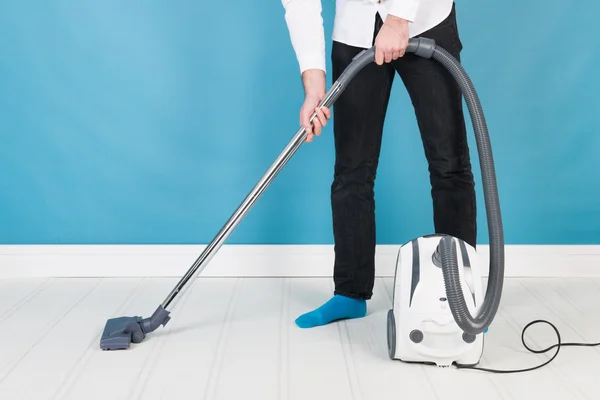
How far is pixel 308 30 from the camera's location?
1.96 meters

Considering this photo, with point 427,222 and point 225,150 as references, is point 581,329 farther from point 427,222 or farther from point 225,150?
point 225,150

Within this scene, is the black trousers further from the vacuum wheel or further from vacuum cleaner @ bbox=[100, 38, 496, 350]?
the vacuum wheel

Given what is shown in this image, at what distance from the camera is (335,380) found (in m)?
1.76

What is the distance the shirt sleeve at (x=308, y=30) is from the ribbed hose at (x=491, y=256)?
0.37 m

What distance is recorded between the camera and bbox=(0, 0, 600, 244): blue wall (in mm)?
2539

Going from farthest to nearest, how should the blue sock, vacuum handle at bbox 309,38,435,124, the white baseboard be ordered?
the white baseboard, the blue sock, vacuum handle at bbox 309,38,435,124

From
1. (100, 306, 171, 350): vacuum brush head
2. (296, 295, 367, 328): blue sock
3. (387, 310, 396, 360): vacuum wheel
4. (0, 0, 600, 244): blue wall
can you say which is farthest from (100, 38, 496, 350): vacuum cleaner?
(0, 0, 600, 244): blue wall

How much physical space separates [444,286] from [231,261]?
42.2 inches

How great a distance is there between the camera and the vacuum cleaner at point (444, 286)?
167cm

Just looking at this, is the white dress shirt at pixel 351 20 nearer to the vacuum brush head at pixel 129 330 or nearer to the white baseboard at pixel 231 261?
the vacuum brush head at pixel 129 330

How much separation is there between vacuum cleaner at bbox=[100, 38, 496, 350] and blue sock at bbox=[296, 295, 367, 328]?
29cm

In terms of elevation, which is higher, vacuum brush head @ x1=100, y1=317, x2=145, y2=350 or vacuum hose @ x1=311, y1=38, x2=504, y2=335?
vacuum hose @ x1=311, y1=38, x2=504, y2=335

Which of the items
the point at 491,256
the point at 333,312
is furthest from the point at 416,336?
the point at 333,312

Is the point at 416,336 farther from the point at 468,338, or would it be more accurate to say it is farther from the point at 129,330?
the point at 129,330
